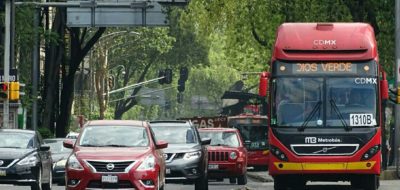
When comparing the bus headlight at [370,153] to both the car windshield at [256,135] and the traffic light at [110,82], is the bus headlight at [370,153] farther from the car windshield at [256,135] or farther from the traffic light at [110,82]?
the traffic light at [110,82]

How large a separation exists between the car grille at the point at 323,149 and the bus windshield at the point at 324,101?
47 centimetres

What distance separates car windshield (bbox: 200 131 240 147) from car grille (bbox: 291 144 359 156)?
1006 centimetres

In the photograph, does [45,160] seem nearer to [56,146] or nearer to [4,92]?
[56,146]

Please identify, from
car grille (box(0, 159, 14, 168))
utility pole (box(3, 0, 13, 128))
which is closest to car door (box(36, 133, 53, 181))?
car grille (box(0, 159, 14, 168))

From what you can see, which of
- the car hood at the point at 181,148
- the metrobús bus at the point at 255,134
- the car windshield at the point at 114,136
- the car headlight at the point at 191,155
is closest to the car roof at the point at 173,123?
the car hood at the point at 181,148

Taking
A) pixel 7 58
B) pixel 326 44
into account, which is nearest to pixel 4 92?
pixel 7 58

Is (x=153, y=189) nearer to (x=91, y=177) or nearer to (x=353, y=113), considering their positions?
(x=91, y=177)

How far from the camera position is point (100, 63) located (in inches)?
3740

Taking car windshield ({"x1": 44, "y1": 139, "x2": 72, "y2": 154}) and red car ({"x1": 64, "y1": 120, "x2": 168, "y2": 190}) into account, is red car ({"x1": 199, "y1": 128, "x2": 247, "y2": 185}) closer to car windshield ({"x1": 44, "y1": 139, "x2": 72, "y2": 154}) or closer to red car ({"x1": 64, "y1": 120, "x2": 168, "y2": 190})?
car windshield ({"x1": 44, "y1": 139, "x2": 72, "y2": 154})

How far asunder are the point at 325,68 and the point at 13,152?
721cm

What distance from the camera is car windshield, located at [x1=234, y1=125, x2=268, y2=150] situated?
58.8m

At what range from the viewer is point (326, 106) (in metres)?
27.9

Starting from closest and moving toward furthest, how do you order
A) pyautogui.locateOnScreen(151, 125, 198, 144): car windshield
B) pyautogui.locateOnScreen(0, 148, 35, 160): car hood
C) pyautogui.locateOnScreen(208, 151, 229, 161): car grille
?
pyautogui.locateOnScreen(0, 148, 35, 160): car hood, pyautogui.locateOnScreen(151, 125, 198, 144): car windshield, pyautogui.locateOnScreen(208, 151, 229, 161): car grille

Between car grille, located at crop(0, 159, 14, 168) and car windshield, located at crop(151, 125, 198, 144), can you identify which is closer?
car grille, located at crop(0, 159, 14, 168)
